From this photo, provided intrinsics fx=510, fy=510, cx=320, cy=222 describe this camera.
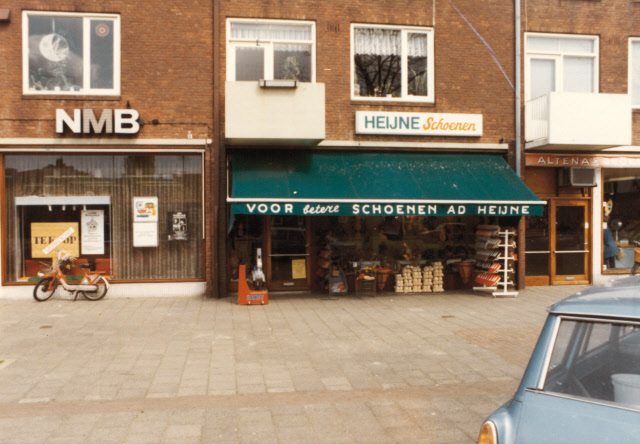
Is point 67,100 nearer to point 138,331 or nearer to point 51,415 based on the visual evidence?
point 138,331

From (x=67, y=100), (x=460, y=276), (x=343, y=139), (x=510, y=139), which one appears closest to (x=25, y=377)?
(x=67, y=100)

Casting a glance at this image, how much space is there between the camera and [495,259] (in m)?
12.1

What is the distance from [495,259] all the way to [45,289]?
10.2m

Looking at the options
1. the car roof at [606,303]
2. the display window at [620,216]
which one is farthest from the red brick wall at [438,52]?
the car roof at [606,303]

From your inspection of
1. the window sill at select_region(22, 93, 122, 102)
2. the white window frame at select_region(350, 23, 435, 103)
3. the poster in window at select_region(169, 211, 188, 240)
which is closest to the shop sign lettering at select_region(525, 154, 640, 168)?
the white window frame at select_region(350, 23, 435, 103)

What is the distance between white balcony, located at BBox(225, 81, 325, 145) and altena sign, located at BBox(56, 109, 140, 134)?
2224 mm

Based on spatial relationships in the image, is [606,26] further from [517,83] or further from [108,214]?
[108,214]

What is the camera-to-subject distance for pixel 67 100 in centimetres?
1139

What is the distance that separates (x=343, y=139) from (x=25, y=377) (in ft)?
27.1

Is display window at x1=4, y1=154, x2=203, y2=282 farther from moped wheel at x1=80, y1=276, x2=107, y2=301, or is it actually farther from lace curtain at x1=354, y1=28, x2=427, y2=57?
lace curtain at x1=354, y1=28, x2=427, y2=57

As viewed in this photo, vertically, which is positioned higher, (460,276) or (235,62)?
(235,62)

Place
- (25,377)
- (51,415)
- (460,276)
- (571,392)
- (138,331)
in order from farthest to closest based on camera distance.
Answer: (460,276), (138,331), (25,377), (51,415), (571,392)

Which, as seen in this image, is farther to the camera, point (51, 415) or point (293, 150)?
point (293, 150)

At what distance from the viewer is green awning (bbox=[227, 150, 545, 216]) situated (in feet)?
35.3
